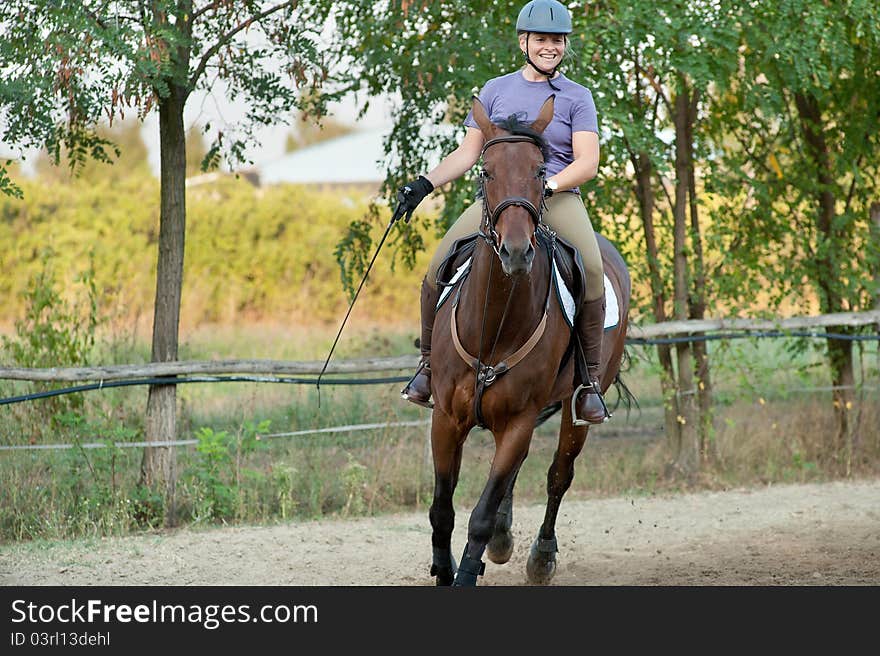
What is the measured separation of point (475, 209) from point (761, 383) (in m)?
4.71

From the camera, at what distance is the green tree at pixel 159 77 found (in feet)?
21.6

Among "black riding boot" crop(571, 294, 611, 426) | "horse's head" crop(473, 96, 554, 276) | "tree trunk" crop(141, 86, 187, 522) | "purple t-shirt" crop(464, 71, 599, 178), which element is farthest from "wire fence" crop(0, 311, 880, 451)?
"horse's head" crop(473, 96, 554, 276)

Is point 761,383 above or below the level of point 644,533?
above

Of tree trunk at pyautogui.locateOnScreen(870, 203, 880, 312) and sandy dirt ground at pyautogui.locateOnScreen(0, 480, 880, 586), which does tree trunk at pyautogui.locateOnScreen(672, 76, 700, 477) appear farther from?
tree trunk at pyautogui.locateOnScreen(870, 203, 880, 312)

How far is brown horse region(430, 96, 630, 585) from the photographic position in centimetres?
480

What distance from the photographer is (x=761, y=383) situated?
9.63m

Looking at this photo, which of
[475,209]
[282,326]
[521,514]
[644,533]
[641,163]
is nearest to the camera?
[475,209]

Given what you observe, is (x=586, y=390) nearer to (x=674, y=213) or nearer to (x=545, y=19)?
(x=545, y=19)

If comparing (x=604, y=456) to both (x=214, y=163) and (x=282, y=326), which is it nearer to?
(x=214, y=163)

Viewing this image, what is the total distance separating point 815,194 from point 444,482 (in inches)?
243

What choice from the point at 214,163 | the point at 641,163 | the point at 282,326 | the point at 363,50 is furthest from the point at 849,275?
the point at 282,326

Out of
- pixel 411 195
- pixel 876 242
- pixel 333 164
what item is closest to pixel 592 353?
pixel 411 195

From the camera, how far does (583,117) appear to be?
18.0 ft

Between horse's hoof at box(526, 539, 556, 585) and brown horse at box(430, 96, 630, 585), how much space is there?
38.6 inches
